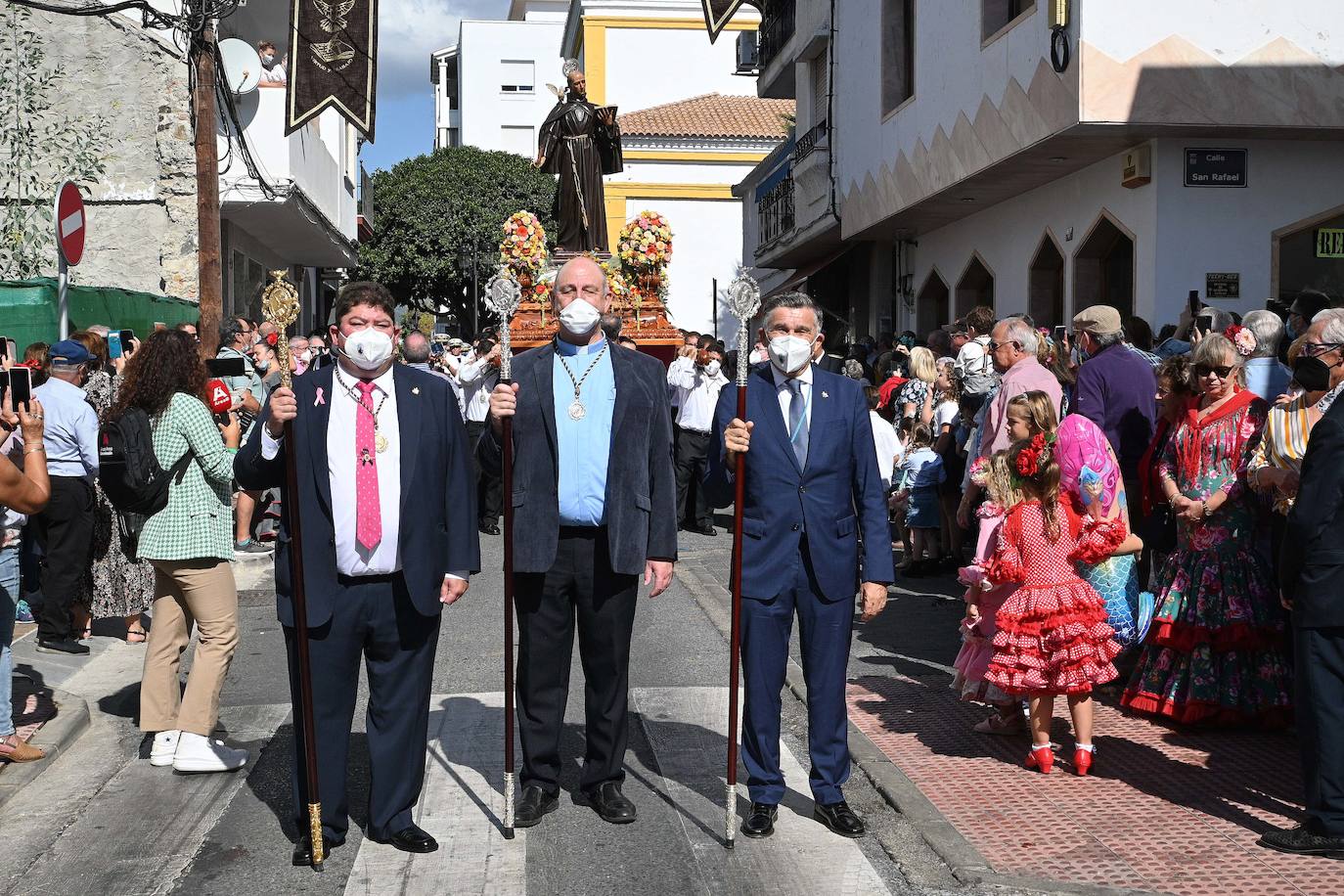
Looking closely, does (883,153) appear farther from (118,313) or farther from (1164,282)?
(118,313)

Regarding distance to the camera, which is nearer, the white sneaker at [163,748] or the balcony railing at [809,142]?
the white sneaker at [163,748]

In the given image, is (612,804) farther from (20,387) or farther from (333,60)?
(333,60)

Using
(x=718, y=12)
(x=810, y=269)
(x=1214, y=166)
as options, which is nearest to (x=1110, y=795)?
(x=718, y=12)

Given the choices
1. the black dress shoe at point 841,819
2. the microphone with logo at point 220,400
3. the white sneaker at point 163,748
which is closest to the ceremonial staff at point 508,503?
the black dress shoe at point 841,819

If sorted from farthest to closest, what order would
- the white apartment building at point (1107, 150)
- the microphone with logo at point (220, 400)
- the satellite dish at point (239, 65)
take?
the satellite dish at point (239, 65), the white apartment building at point (1107, 150), the microphone with logo at point (220, 400)

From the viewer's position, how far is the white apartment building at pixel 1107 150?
13.5m

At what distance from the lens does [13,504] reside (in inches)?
213

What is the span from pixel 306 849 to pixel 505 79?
A: 72612 millimetres

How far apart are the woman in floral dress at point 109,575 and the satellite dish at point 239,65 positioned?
36.7 ft

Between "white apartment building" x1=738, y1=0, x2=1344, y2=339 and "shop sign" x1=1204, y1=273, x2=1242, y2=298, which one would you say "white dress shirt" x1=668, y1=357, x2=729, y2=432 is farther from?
"shop sign" x1=1204, y1=273, x2=1242, y2=298

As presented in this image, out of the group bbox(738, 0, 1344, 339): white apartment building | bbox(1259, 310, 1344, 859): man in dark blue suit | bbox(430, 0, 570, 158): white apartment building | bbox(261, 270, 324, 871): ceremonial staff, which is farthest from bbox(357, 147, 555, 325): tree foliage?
bbox(1259, 310, 1344, 859): man in dark blue suit

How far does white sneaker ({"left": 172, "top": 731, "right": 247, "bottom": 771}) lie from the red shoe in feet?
11.8

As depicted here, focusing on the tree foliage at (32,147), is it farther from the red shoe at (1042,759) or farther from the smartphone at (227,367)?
the red shoe at (1042,759)

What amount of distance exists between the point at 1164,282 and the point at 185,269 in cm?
1274
